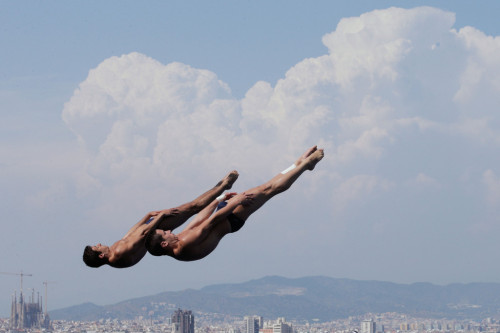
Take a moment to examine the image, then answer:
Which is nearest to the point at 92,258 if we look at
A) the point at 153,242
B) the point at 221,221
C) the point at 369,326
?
Answer: the point at 153,242

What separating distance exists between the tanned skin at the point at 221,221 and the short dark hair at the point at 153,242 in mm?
34

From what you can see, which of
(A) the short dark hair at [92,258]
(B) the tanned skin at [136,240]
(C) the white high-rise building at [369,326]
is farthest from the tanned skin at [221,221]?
(C) the white high-rise building at [369,326]

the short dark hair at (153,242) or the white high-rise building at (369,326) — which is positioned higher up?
the short dark hair at (153,242)

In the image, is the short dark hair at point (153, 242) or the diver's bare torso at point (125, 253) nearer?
the short dark hair at point (153, 242)

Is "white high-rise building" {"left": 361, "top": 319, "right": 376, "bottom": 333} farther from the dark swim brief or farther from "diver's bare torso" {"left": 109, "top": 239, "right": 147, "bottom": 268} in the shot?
"diver's bare torso" {"left": 109, "top": 239, "right": 147, "bottom": 268}

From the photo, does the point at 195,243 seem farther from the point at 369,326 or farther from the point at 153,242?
the point at 369,326

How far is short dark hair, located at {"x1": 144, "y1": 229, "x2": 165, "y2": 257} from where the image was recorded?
9602 millimetres

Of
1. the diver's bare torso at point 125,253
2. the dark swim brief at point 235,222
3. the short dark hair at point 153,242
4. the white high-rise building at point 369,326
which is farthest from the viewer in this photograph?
the white high-rise building at point 369,326

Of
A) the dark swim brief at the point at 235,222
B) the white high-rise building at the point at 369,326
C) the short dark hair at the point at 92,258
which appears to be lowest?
the white high-rise building at the point at 369,326

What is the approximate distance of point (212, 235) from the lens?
388 inches

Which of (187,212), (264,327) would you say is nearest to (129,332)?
(264,327)

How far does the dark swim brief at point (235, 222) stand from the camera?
988 cm

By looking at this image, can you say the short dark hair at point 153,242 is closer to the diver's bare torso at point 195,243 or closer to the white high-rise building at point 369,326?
the diver's bare torso at point 195,243

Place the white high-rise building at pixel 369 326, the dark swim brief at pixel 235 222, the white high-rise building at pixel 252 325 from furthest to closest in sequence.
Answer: the white high-rise building at pixel 369 326
the white high-rise building at pixel 252 325
the dark swim brief at pixel 235 222
